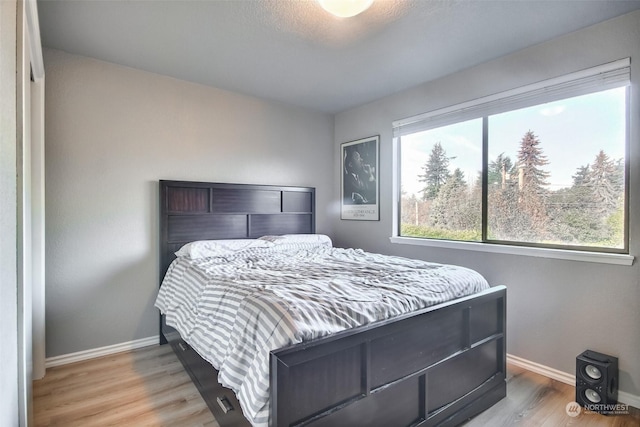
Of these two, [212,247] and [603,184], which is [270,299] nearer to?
[212,247]

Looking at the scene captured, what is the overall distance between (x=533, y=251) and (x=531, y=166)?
0.68 metres

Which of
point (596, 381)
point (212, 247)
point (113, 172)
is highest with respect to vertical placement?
point (113, 172)

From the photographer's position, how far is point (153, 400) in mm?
2107

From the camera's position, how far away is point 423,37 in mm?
2377

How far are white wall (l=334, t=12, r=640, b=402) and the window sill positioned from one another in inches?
1.8

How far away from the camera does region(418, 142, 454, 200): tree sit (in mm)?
3252

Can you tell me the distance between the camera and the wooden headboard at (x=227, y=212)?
306 centimetres

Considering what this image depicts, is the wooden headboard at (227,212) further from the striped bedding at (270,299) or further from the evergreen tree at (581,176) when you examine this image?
the evergreen tree at (581,176)

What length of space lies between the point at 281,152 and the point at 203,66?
50.8 inches

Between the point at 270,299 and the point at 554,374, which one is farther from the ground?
the point at 270,299

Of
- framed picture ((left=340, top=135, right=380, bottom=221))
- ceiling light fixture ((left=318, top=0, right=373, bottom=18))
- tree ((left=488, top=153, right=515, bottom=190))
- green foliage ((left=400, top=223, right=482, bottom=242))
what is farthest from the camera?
framed picture ((left=340, top=135, right=380, bottom=221))

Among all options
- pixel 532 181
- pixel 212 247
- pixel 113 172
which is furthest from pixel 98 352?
pixel 532 181

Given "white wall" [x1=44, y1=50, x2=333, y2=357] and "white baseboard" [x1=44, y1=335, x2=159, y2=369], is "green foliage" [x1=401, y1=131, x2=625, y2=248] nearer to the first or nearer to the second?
"white wall" [x1=44, y1=50, x2=333, y2=357]

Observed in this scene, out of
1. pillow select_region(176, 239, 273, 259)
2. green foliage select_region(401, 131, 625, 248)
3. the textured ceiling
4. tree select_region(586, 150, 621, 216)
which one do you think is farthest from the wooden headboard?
tree select_region(586, 150, 621, 216)
